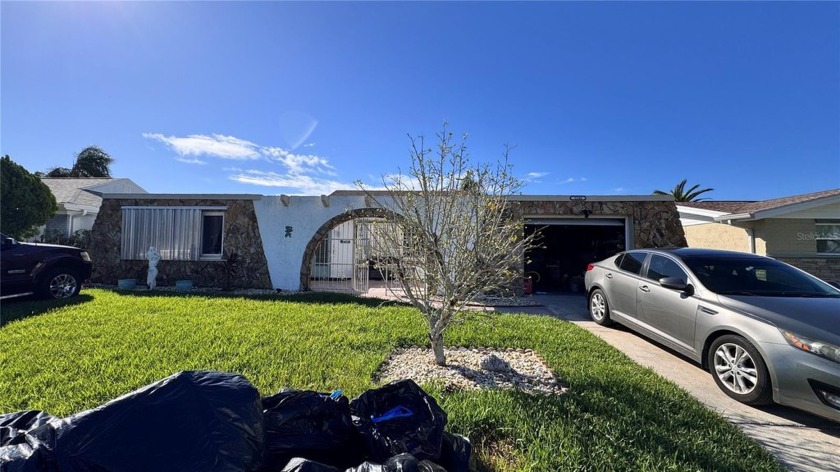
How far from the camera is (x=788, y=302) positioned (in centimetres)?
385

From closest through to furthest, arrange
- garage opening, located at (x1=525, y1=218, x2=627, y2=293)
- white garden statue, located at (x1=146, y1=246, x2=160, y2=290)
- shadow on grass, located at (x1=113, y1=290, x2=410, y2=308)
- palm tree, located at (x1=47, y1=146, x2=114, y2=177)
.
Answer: shadow on grass, located at (x1=113, y1=290, x2=410, y2=308) < white garden statue, located at (x1=146, y1=246, x2=160, y2=290) < garage opening, located at (x1=525, y1=218, x2=627, y2=293) < palm tree, located at (x1=47, y1=146, x2=114, y2=177)

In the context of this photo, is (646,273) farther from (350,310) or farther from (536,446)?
(350,310)

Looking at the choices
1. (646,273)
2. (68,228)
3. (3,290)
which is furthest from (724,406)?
(68,228)

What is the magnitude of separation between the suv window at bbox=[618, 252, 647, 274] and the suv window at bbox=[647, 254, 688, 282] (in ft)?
0.79

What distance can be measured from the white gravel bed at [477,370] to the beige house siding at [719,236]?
47.8 ft

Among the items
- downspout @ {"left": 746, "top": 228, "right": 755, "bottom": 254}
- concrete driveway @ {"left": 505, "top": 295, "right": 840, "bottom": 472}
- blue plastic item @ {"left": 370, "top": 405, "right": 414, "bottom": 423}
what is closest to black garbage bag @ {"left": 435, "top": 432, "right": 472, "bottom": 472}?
blue plastic item @ {"left": 370, "top": 405, "right": 414, "bottom": 423}

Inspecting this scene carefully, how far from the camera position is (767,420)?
3.35 metres

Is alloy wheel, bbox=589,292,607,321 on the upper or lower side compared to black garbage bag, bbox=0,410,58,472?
lower

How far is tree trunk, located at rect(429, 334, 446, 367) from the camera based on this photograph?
426 cm

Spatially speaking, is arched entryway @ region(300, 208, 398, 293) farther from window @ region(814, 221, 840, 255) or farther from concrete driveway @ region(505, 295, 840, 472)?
window @ region(814, 221, 840, 255)

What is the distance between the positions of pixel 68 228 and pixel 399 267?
21.2m

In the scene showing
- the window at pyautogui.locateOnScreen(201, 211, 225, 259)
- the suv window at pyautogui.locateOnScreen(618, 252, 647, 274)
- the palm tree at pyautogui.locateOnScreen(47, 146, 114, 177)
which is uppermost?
the palm tree at pyautogui.locateOnScreen(47, 146, 114, 177)

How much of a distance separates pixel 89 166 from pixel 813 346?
46.1 m

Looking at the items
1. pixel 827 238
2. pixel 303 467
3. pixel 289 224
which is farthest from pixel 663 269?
pixel 827 238
